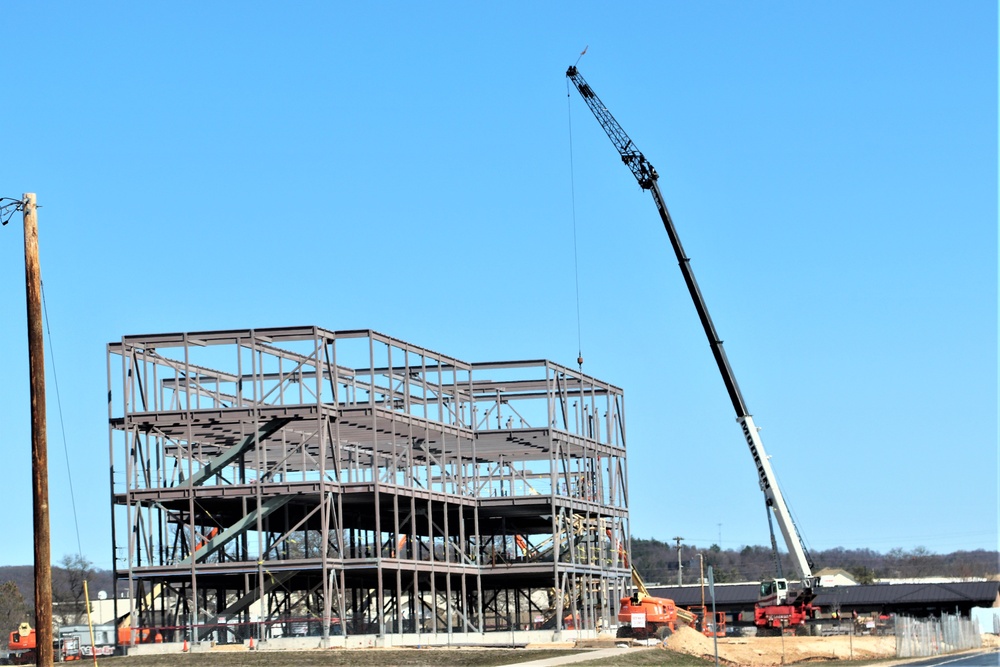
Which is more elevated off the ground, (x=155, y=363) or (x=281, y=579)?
(x=155, y=363)

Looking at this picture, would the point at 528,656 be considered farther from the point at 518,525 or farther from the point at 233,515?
the point at 518,525

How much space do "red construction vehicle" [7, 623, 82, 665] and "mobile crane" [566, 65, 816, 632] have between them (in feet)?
102

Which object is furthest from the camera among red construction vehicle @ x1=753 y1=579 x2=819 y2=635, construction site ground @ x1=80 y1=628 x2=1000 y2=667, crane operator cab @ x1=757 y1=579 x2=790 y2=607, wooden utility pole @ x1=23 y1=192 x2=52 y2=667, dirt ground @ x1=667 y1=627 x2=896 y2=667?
crane operator cab @ x1=757 y1=579 x2=790 y2=607

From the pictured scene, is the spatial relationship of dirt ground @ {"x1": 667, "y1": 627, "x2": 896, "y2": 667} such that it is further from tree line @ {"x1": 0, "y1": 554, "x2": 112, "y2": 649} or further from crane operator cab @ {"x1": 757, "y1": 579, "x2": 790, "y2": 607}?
tree line @ {"x1": 0, "y1": 554, "x2": 112, "y2": 649}

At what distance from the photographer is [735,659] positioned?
2302 inches

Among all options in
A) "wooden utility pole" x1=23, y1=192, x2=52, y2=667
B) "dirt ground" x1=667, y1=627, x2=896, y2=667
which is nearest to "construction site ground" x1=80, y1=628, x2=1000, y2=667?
"dirt ground" x1=667, y1=627, x2=896, y2=667

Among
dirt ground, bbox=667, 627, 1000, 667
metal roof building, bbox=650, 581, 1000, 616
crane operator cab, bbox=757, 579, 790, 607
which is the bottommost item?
dirt ground, bbox=667, 627, 1000, 667

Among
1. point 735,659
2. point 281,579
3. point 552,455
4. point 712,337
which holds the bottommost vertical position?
point 735,659

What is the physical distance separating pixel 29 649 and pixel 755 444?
33.5 m

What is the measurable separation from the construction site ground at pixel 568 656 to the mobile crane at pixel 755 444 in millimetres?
8264

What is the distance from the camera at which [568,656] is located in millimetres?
51031

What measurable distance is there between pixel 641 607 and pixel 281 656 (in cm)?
2197

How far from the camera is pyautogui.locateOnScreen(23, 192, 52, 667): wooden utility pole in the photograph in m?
27.2

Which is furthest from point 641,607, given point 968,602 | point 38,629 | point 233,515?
point 968,602
